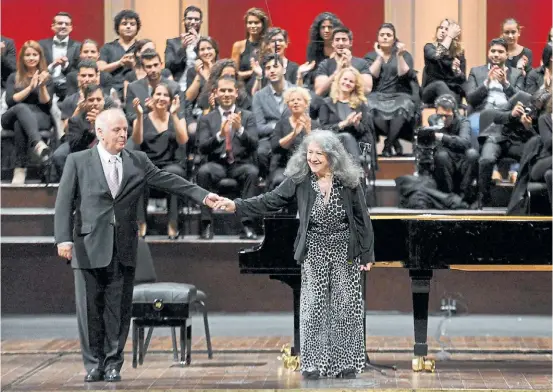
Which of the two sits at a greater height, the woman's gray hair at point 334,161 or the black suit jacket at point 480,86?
the black suit jacket at point 480,86

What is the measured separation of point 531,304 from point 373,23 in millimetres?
3608

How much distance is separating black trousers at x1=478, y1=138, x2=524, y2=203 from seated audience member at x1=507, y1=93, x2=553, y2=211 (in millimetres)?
377

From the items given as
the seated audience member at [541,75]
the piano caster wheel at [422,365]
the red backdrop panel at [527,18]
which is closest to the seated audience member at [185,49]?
the red backdrop panel at [527,18]

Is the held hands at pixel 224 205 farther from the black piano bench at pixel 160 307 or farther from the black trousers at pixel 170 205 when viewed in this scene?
the black trousers at pixel 170 205

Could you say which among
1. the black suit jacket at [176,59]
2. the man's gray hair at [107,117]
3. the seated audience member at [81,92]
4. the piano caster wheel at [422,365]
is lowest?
the piano caster wheel at [422,365]

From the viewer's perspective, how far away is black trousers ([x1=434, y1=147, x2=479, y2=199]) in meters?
9.57

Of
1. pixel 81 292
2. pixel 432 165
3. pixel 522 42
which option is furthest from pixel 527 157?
pixel 81 292

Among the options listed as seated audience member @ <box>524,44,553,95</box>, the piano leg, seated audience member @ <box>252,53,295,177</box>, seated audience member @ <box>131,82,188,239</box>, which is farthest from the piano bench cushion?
seated audience member @ <box>524,44,553,95</box>

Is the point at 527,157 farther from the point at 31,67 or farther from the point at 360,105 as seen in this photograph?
the point at 31,67

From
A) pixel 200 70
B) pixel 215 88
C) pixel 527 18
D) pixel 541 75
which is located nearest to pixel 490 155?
pixel 541 75

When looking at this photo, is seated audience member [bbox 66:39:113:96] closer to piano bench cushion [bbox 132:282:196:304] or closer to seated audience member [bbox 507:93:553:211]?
piano bench cushion [bbox 132:282:196:304]

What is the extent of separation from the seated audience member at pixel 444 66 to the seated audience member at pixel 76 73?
2.70 m

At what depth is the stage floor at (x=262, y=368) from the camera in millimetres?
6902

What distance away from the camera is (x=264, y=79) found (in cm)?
1023
